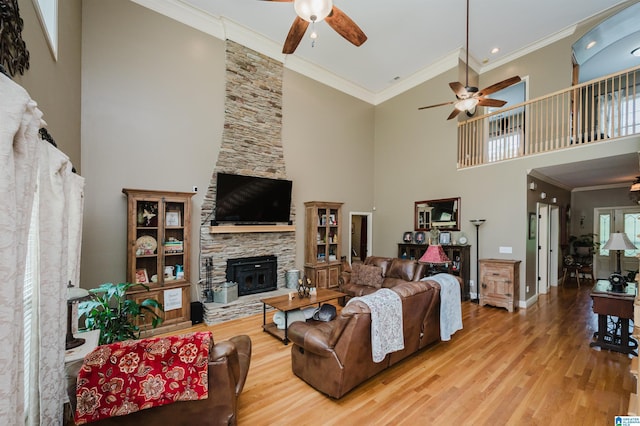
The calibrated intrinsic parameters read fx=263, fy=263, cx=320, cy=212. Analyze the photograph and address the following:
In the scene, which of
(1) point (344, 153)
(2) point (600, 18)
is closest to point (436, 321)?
(1) point (344, 153)

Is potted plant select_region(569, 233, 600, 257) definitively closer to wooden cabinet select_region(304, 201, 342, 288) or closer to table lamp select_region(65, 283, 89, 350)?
wooden cabinet select_region(304, 201, 342, 288)

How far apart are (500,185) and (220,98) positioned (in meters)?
5.83

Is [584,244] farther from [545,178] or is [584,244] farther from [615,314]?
[615,314]

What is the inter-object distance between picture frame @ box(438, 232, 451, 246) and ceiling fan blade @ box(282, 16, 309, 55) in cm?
493

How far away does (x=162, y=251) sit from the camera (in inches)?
158

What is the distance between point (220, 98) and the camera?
16.5ft

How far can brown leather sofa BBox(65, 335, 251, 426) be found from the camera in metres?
1.60

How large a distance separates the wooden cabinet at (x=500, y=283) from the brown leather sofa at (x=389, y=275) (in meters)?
1.48

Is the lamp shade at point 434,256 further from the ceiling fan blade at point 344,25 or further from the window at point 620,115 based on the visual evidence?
the window at point 620,115

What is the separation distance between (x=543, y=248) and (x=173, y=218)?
7.85 m

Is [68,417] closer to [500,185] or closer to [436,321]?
[436,321]

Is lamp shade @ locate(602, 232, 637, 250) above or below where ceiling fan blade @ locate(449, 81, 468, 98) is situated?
below

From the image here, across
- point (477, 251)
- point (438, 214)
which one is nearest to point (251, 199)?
point (438, 214)

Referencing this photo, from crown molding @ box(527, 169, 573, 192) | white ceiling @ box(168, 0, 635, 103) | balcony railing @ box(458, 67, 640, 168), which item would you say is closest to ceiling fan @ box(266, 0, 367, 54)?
white ceiling @ box(168, 0, 635, 103)
